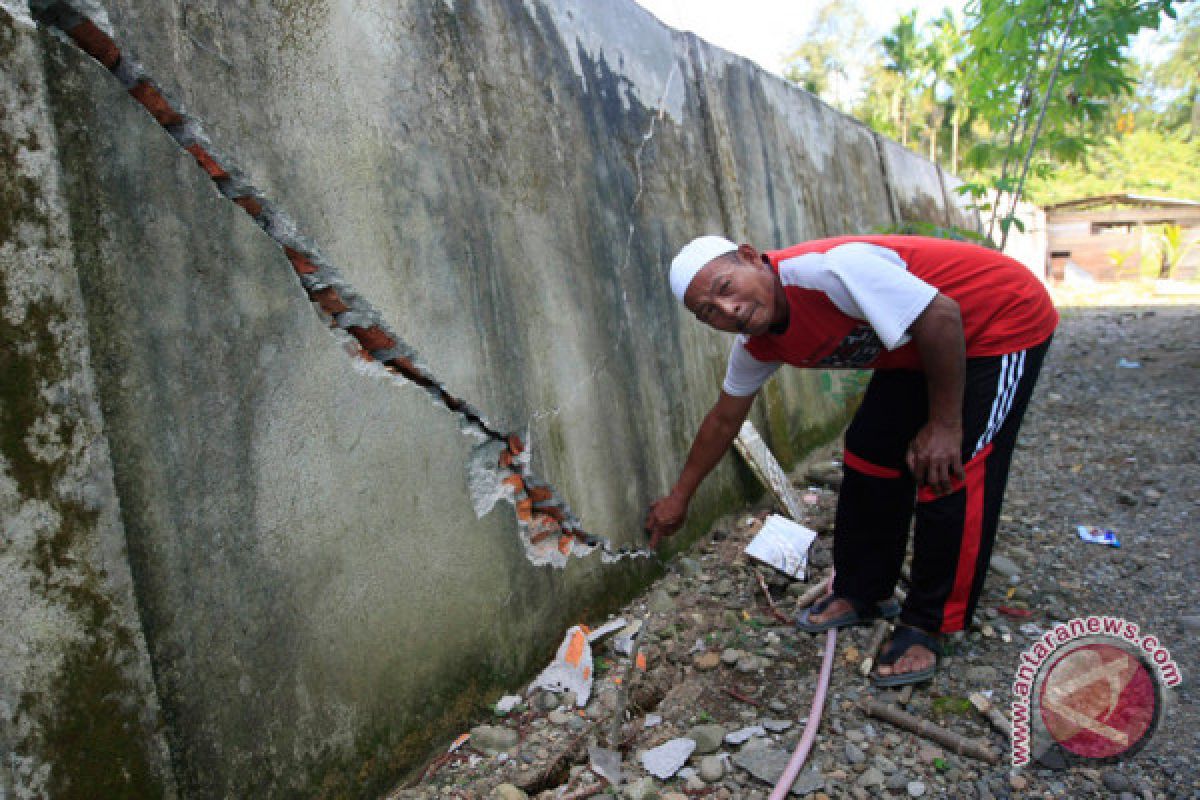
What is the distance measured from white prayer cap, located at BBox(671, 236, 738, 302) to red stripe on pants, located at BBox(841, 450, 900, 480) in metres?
0.82

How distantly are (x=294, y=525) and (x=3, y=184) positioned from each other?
0.75 metres

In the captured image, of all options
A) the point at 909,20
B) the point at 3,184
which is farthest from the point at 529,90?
the point at 909,20

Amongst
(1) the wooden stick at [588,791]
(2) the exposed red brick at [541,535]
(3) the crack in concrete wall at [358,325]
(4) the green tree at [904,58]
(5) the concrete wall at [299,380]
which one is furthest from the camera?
(4) the green tree at [904,58]

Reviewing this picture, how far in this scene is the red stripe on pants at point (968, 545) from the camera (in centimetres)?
200

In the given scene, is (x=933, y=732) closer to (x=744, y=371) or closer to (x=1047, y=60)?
(x=744, y=371)

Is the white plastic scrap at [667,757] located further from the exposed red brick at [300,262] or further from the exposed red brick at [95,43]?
the exposed red brick at [95,43]

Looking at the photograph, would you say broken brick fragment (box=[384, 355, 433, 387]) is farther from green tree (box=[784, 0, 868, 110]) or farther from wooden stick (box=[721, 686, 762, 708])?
green tree (box=[784, 0, 868, 110])

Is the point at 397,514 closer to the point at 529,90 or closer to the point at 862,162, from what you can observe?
the point at 529,90

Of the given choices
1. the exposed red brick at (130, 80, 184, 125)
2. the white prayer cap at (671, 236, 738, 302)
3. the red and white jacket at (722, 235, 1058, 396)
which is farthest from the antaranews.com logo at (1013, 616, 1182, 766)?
the exposed red brick at (130, 80, 184, 125)

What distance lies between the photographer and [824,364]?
2.10 metres

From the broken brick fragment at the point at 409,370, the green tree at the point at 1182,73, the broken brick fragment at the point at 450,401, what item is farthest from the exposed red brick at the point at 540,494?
the green tree at the point at 1182,73

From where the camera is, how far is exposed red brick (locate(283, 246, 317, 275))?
1510mm

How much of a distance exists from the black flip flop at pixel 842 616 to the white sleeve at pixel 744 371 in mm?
761

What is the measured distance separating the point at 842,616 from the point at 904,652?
0.88 ft
